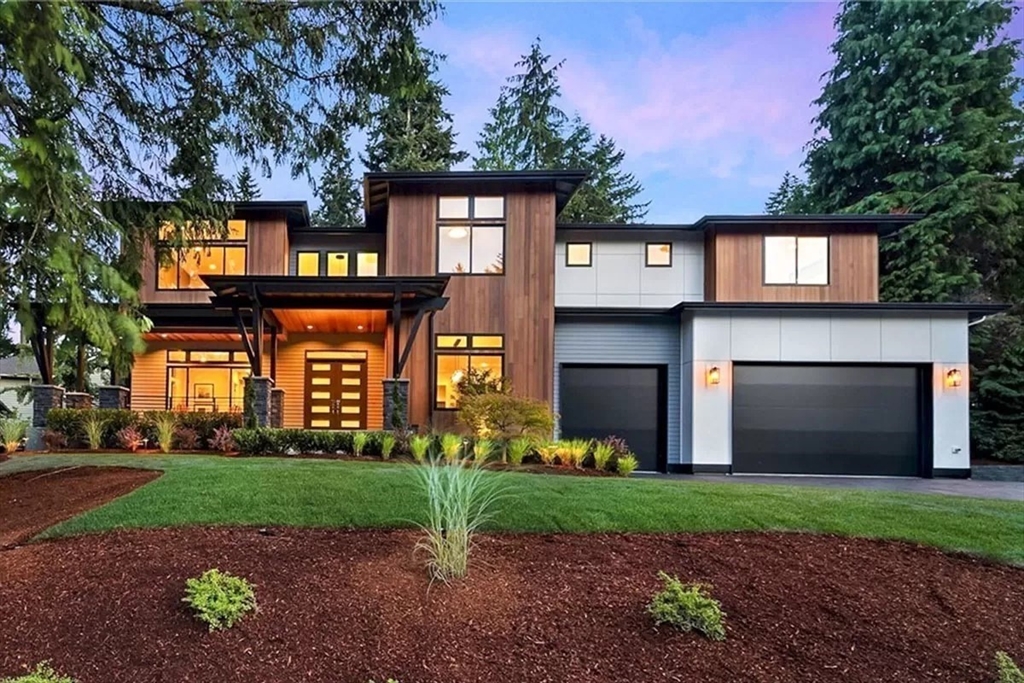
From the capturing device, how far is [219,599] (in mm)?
3211

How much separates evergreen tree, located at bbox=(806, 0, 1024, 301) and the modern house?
18.5ft

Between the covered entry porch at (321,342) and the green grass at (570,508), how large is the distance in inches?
202

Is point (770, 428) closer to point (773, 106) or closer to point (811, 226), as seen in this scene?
point (811, 226)

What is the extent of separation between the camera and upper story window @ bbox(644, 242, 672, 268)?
14.4 metres

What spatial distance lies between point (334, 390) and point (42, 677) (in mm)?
12805

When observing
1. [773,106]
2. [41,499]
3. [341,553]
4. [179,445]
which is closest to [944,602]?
[341,553]

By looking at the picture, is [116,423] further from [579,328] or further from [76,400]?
[579,328]

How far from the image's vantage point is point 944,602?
147 inches

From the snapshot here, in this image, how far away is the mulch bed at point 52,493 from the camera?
16.3ft

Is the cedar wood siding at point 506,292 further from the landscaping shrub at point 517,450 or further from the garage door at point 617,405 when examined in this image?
the landscaping shrub at point 517,450

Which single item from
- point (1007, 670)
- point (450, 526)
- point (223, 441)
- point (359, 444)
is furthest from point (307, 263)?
point (1007, 670)

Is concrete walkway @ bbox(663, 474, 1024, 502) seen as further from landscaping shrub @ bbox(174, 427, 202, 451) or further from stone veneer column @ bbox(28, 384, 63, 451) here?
stone veneer column @ bbox(28, 384, 63, 451)

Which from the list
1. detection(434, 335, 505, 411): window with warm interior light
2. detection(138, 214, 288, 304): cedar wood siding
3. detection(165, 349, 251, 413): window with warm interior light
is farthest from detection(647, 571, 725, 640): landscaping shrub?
detection(165, 349, 251, 413): window with warm interior light

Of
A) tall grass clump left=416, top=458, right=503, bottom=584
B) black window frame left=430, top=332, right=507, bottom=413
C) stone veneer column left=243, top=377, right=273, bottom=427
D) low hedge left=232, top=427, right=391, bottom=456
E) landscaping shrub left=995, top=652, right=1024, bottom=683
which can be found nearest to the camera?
landscaping shrub left=995, top=652, right=1024, bottom=683
